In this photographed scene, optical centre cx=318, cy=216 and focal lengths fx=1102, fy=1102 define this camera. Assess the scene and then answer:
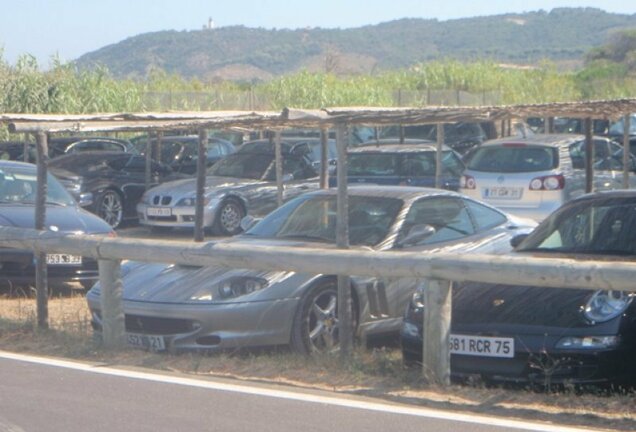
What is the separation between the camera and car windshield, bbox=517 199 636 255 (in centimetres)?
900

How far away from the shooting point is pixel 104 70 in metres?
35.5

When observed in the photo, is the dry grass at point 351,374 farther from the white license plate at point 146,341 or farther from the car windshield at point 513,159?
the car windshield at point 513,159

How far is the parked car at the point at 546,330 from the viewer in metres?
7.57

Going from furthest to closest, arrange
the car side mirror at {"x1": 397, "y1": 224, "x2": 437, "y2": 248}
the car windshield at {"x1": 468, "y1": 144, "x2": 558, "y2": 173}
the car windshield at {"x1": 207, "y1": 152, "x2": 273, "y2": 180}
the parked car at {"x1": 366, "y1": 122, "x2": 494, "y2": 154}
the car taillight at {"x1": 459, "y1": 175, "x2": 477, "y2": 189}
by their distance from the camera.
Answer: the parked car at {"x1": 366, "y1": 122, "x2": 494, "y2": 154}
the car windshield at {"x1": 207, "y1": 152, "x2": 273, "y2": 180}
the car taillight at {"x1": 459, "y1": 175, "x2": 477, "y2": 189}
the car windshield at {"x1": 468, "y1": 144, "x2": 558, "y2": 173}
the car side mirror at {"x1": 397, "y1": 224, "x2": 437, "y2": 248}

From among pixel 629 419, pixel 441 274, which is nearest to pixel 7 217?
pixel 441 274

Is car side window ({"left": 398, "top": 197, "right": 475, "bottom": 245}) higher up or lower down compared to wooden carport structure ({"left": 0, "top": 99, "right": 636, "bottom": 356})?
lower down

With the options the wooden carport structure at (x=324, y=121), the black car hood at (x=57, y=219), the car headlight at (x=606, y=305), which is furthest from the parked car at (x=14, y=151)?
the car headlight at (x=606, y=305)

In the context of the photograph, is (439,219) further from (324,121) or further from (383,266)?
(383,266)

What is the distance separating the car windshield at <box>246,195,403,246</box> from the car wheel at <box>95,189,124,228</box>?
415 inches

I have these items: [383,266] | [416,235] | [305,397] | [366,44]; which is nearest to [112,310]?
[305,397]

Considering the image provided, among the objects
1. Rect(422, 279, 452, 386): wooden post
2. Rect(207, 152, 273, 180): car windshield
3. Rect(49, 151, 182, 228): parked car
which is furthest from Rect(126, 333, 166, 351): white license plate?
Rect(49, 151, 182, 228): parked car

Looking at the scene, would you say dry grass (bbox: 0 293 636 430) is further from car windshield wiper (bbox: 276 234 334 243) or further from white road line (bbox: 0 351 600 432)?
car windshield wiper (bbox: 276 234 334 243)

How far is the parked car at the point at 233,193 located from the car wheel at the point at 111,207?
89 centimetres

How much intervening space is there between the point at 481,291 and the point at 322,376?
4.57 feet
